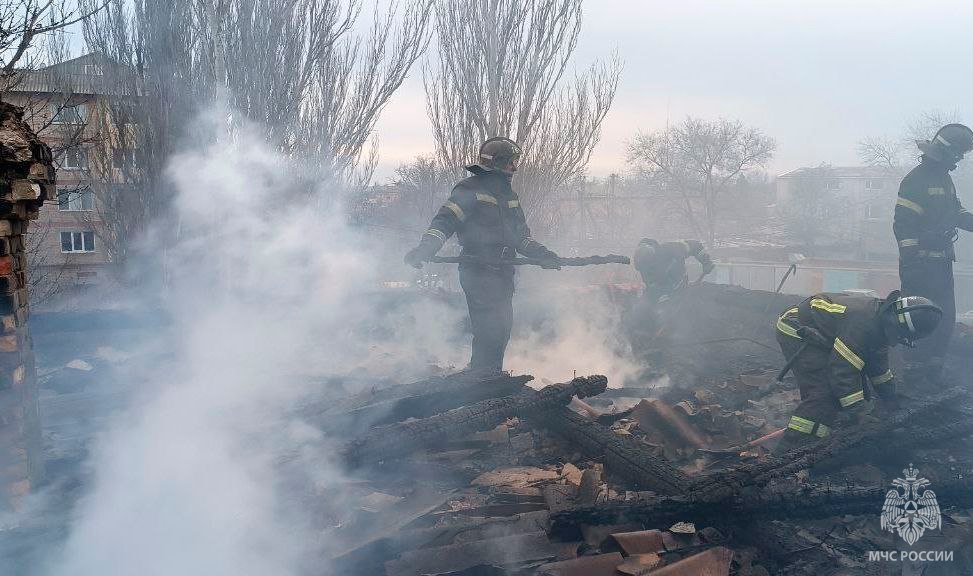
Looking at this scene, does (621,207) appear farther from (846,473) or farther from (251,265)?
(846,473)

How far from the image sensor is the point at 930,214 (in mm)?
6805

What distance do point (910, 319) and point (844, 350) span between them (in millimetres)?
457

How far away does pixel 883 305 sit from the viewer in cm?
464

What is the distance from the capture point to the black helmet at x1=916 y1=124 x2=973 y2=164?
668 centimetres

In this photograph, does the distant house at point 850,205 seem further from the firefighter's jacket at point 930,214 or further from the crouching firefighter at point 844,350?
the crouching firefighter at point 844,350

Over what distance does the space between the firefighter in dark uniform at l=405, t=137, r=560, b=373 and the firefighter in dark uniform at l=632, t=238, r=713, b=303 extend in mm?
2814

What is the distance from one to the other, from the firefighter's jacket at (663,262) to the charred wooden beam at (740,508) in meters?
5.16

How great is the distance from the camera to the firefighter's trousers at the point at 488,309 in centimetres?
635

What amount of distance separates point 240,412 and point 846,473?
470 centimetres

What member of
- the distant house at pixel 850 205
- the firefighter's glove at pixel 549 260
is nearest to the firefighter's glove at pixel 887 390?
the firefighter's glove at pixel 549 260

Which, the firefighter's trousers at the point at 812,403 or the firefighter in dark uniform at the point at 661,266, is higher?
the firefighter in dark uniform at the point at 661,266

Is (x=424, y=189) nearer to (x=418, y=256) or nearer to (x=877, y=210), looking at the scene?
(x=418, y=256)

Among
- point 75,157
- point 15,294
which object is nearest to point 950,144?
point 15,294

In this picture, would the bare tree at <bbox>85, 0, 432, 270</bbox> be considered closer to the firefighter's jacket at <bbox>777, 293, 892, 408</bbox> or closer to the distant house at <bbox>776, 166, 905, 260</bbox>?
the firefighter's jacket at <bbox>777, 293, 892, 408</bbox>
